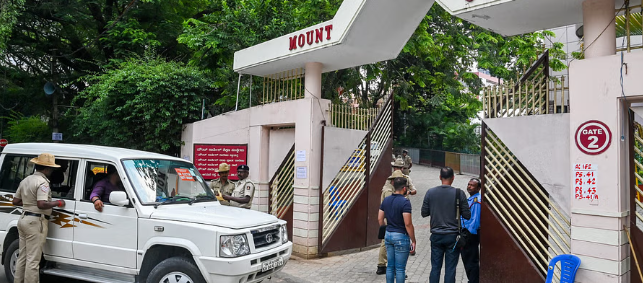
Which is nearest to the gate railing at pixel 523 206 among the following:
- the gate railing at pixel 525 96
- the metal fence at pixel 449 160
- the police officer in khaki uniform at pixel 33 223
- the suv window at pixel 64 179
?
the gate railing at pixel 525 96

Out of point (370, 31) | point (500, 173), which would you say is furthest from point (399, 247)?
point (370, 31)

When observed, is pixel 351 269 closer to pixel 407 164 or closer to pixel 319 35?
pixel 319 35

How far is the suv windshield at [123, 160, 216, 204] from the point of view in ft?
17.6

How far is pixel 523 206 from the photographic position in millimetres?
5785

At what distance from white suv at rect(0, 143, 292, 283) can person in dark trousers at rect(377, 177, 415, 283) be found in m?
1.32

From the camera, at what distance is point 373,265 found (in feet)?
24.9

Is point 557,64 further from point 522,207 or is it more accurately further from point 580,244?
point 580,244

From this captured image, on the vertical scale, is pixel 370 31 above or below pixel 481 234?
above

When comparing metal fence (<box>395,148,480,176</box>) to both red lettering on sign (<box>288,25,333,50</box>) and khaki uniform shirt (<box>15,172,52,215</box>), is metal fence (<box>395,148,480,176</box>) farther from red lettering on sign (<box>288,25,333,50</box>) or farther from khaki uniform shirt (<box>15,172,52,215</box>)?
khaki uniform shirt (<box>15,172,52,215</box>)

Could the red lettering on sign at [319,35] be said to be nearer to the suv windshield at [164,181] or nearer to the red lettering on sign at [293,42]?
the red lettering on sign at [293,42]

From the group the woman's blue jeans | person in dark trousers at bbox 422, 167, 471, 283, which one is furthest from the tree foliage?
the woman's blue jeans

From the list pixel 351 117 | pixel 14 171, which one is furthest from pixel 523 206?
pixel 14 171

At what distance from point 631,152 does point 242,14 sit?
10.1m

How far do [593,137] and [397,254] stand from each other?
260cm
